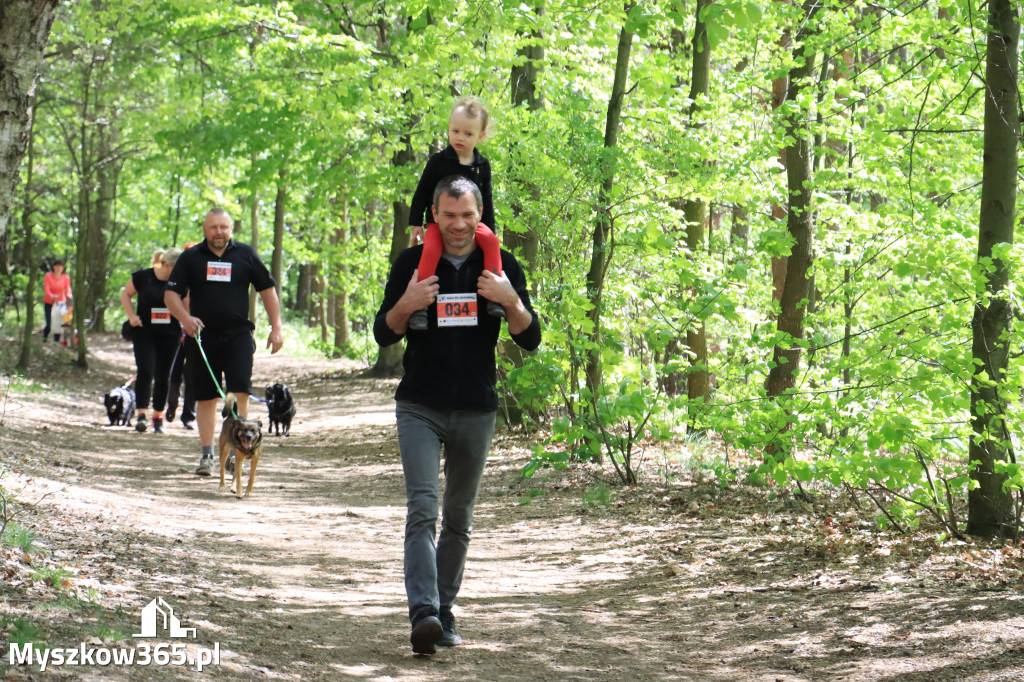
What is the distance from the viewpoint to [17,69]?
4.62 m

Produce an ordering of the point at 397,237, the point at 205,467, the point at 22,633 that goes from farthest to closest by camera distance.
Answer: the point at 397,237 → the point at 205,467 → the point at 22,633

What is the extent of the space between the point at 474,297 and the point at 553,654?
1.90 metres

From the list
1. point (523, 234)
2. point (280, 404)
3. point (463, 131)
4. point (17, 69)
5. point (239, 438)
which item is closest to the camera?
point (17, 69)

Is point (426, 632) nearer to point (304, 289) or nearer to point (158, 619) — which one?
point (158, 619)

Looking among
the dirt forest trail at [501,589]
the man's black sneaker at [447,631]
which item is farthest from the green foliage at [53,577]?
the man's black sneaker at [447,631]

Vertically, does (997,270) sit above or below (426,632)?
above

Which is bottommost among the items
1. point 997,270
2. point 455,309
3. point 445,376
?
point 445,376

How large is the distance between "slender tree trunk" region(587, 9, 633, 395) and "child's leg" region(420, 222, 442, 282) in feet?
13.3

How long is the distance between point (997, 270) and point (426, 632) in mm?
4445

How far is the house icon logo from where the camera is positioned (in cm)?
432

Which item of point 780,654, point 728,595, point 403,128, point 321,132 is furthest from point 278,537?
point 321,132

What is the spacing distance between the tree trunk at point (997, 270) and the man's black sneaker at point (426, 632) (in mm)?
3840

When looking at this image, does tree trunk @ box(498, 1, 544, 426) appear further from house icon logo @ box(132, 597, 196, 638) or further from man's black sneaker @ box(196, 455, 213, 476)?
house icon logo @ box(132, 597, 196, 638)

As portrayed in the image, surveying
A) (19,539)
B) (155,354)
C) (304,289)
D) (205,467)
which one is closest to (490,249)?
(19,539)
